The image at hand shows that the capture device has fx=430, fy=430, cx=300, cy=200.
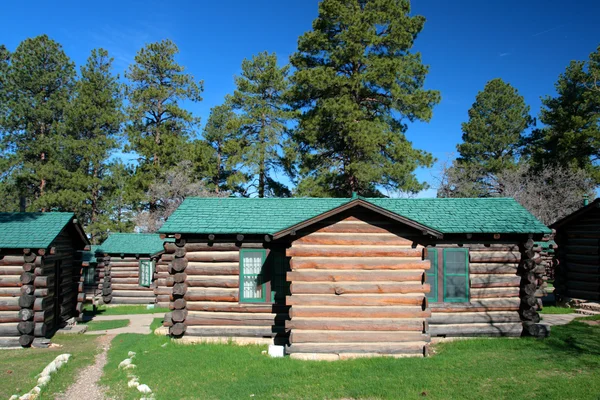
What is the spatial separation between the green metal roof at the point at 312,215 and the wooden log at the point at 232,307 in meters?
2.47

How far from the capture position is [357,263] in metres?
12.5

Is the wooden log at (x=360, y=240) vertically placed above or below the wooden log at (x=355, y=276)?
above

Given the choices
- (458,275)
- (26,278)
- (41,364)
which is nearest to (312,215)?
(458,275)

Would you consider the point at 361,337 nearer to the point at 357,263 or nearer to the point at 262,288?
the point at 357,263

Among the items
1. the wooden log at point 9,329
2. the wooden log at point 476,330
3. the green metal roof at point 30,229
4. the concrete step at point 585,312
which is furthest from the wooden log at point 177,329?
the concrete step at point 585,312

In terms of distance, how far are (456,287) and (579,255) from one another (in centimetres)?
931

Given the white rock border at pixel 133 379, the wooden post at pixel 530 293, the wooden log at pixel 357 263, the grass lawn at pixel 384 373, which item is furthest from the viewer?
the wooden post at pixel 530 293

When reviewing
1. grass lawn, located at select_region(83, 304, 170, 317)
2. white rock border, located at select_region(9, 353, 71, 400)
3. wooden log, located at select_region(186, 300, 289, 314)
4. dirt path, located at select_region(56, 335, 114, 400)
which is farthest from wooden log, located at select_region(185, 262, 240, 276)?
grass lawn, located at select_region(83, 304, 170, 317)

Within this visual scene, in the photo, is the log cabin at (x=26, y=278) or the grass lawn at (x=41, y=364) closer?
the grass lawn at (x=41, y=364)

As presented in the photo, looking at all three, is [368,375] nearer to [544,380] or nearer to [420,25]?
[544,380]

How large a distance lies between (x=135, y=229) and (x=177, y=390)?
31931 mm

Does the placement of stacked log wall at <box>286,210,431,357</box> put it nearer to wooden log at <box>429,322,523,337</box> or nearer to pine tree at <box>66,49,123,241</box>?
wooden log at <box>429,322,523,337</box>

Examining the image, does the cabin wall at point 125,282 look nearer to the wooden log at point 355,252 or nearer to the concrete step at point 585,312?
the wooden log at point 355,252

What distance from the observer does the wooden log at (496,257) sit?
14.6m
